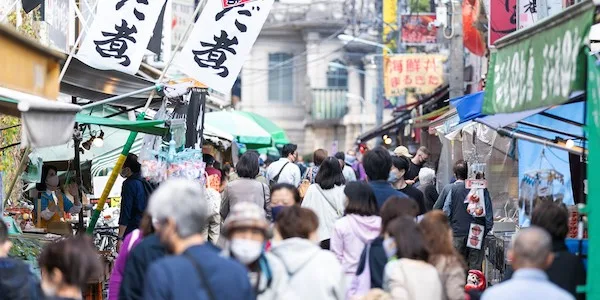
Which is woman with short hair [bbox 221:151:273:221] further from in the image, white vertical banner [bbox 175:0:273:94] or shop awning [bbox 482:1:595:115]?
shop awning [bbox 482:1:595:115]

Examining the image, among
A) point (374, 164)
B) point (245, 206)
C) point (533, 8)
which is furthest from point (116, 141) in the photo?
point (245, 206)

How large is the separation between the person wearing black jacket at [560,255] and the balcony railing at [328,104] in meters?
50.5

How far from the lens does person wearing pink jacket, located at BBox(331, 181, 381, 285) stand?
8.58 metres

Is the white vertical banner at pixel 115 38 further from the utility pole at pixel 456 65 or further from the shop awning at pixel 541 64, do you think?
the utility pole at pixel 456 65

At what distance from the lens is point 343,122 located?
193ft

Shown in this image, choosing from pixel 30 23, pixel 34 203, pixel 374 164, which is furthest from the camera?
pixel 30 23

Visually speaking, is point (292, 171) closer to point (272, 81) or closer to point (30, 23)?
point (30, 23)

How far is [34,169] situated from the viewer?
15320 millimetres

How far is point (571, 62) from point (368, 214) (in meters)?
2.32

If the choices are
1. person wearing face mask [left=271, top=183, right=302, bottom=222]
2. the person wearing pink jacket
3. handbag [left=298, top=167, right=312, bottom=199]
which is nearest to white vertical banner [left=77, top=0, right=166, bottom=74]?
handbag [left=298, top=167, right=312, bottom=199]

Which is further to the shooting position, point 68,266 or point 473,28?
point 473,28

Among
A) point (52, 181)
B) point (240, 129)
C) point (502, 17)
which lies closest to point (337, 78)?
point (240, 129)

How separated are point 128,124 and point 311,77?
4921 centimetres

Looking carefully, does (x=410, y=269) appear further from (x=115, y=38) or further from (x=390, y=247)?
(x=115, y=38)
